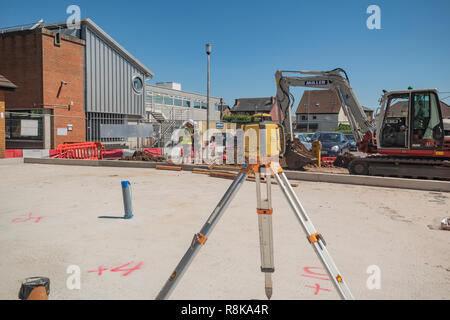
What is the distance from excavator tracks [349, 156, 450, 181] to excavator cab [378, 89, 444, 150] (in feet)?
1.65

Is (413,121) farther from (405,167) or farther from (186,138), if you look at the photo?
(186,138)

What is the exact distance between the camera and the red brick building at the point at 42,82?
72.6 feet

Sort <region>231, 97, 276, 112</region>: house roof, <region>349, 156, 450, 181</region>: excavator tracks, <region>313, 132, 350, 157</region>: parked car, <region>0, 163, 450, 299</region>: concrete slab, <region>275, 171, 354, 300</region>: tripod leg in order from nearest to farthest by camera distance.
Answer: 1. <region>275, 171, 354, 300</region>: tripod leg
2. <region>0, 163, 450, 299</region>: concrete slab
3. <region>349, 156, 450, 181</region>: excavator tracks
4. <region>313, 132, 350, 157</region>: parked car
5. <region>231, 97, 276, 112</region>: house roof

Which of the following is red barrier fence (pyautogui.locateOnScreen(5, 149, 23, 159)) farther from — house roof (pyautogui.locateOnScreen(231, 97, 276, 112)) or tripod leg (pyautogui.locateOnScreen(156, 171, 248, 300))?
house roof (pyautogui.locateOnScreen(231, 97, 276, 112))

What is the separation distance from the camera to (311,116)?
67.9 m

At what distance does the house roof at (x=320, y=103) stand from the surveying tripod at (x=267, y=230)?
6648cm

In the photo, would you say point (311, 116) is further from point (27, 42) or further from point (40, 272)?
point (40, 272)

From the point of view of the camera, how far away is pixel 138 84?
1251 inches

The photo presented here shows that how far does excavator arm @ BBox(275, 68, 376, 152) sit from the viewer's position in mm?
14115

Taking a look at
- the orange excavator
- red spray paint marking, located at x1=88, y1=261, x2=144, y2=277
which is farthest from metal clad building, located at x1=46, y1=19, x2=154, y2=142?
red spray paint marking, located at x1=88, y1=261, x2=144, y2=277

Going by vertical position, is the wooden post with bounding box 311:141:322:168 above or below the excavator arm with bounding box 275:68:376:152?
below

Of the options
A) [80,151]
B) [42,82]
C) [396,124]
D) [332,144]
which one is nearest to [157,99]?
[42,82]

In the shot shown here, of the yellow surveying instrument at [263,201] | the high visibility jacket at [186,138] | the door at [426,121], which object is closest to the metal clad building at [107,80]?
the high visibility jacket at [186,138]

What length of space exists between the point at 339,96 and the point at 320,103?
55.4 m
